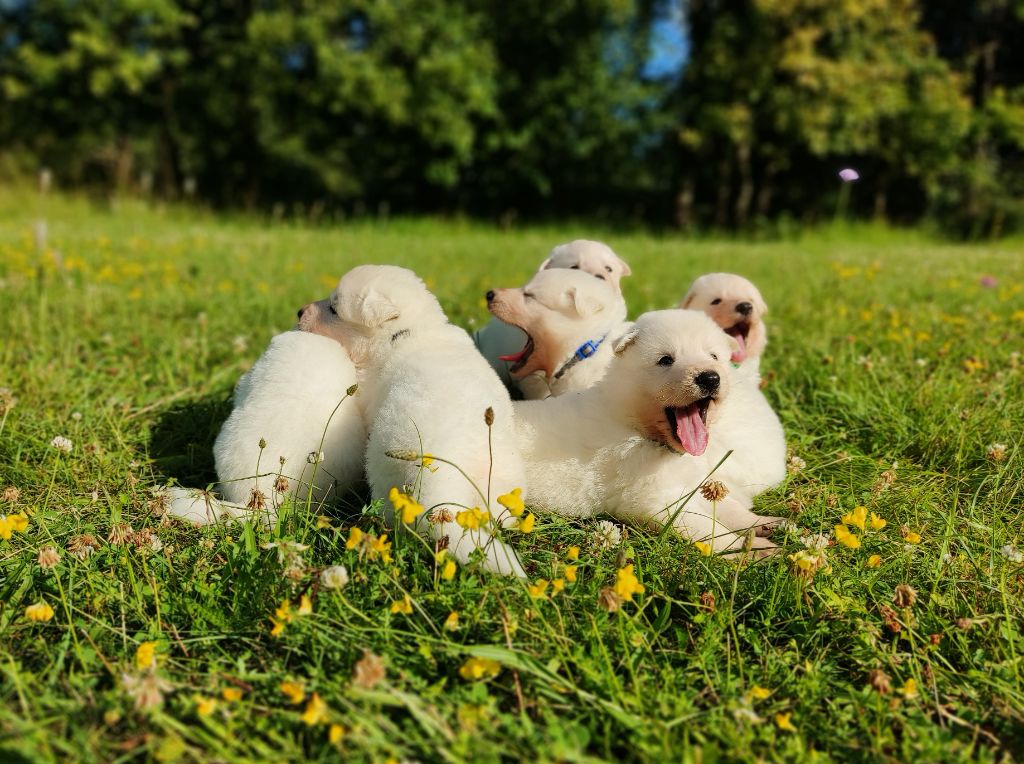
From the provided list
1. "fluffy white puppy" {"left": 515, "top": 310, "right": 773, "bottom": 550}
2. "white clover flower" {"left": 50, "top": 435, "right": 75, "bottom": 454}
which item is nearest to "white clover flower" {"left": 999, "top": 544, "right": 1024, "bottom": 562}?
"fluffy white puppy" {"left": 515, "top": 310, "right": 773, "bottom": 550}

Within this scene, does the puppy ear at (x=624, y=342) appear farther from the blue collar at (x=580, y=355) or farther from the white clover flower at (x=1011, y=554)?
the white clover flower at (x=1011, y=554)

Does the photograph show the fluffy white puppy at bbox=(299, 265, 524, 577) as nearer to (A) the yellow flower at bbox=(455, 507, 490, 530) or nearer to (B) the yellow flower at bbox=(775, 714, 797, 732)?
(A) the yellow flower at bbox=(455, 507, 490, 530)

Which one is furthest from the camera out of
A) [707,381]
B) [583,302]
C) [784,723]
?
[583,302]

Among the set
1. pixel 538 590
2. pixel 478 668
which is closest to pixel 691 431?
pixel 538 590

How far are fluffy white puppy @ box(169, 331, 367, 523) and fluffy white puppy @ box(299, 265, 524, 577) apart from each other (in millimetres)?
130

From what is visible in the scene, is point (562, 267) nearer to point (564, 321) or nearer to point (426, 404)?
point (564, 321)

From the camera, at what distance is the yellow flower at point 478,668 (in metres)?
1.68

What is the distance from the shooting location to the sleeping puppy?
3.93 metres

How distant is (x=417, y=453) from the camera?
91.3 inches

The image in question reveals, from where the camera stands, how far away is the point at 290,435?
8.59 feet

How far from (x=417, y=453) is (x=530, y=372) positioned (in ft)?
4.44

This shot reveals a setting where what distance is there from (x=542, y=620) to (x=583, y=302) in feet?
6.14

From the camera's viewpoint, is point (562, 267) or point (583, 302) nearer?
point (583, 302)

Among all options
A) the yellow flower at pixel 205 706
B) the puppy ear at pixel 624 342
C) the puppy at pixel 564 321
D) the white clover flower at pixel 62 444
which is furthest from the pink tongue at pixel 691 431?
the white clover flower at pixel 62 444
